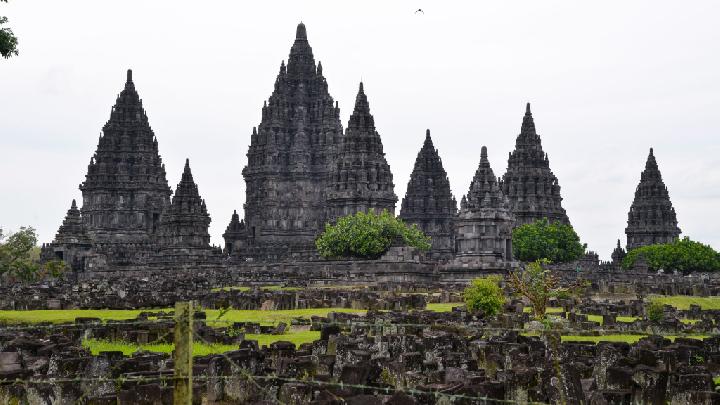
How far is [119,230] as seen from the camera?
11200 cm

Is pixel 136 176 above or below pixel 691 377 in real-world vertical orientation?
above

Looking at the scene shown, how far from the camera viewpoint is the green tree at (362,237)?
8577 cm

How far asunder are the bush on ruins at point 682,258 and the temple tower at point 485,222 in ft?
87.8

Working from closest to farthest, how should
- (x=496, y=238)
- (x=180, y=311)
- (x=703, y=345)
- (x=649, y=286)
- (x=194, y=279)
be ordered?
(x=180, y=311) < (x=703, y=345) < (x=649, y=286) < (x=194, y=279) < (x=496, y=238)

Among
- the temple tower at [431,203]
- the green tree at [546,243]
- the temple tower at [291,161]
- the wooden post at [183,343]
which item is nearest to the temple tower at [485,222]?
the green tree at [546,243]

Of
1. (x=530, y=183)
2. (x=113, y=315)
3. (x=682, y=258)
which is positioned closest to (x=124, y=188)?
(x=530, y=183)

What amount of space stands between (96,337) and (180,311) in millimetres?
17281

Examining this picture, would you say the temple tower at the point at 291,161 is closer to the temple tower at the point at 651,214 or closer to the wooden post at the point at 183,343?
the temple tower at the point at 651,214

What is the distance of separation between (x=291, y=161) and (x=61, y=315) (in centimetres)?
7149

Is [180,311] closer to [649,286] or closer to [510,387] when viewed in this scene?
[510,387]

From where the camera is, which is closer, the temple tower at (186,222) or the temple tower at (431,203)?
the temple tower at (186,222)

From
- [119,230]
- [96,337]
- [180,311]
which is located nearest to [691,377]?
[180,311]

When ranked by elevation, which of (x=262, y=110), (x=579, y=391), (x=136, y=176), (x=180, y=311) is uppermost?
(x=262, y=110)

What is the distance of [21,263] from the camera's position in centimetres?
7506
